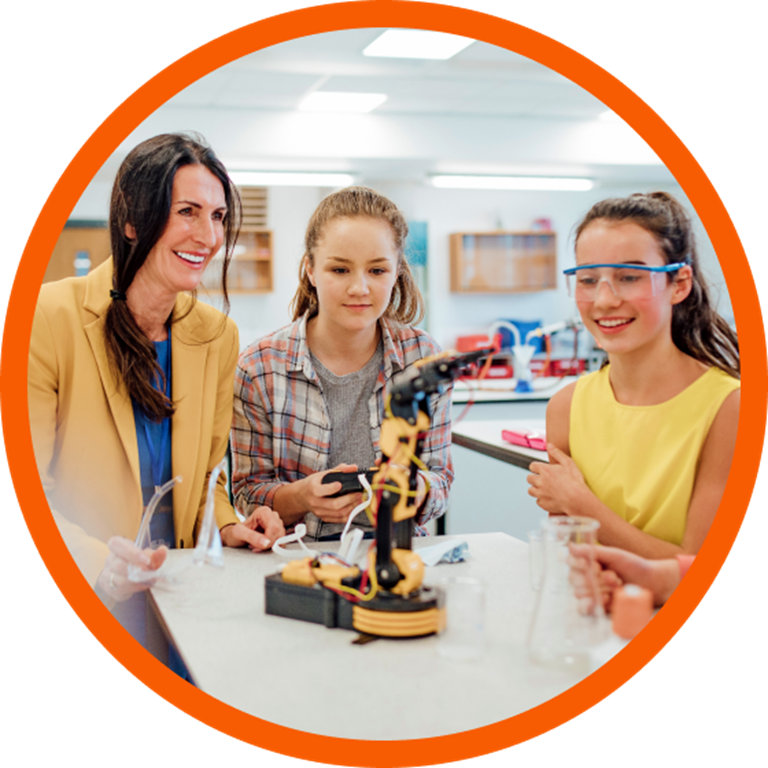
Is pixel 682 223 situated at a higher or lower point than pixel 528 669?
higher

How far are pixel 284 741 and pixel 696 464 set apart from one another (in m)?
0.69

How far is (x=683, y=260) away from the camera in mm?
1131

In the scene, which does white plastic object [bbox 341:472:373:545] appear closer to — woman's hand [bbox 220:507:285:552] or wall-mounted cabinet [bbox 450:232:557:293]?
woman's hand [bbox 220:507:285:552]

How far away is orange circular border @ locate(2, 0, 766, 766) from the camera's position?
42.2 inches

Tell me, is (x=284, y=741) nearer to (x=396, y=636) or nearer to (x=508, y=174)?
(x=396, y=636)

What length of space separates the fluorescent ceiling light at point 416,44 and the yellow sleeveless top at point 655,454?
0.62 m

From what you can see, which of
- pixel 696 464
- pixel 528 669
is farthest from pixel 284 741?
pixel 696 464

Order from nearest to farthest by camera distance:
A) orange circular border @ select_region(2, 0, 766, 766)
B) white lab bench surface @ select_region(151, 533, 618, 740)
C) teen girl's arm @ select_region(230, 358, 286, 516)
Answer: white lab bench surface @ select_region(151, 533, 618, 740)
orange circular border @ select_region(2, 0, 766, 766)
teen girl's arm @ select_region(230, 358, 286, 516)

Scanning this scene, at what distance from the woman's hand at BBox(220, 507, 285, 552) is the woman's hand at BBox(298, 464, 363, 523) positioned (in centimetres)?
7

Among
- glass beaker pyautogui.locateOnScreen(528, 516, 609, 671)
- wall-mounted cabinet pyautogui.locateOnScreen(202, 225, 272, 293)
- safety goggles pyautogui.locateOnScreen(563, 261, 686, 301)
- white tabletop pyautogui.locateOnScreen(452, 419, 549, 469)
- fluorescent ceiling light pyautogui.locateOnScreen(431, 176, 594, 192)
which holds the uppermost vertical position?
fluorescent ceiling light pyautogui.locateOnScreen(431, 176, 594, 192)

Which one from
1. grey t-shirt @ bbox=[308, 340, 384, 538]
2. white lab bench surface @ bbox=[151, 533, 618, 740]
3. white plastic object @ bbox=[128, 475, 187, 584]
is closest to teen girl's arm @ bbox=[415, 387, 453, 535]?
grey t-shirt @ bbox=[308, 340, 384, 538]

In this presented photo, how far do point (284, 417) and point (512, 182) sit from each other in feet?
2.09

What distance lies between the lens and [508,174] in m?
1.46

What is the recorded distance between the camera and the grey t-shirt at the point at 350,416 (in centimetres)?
153
